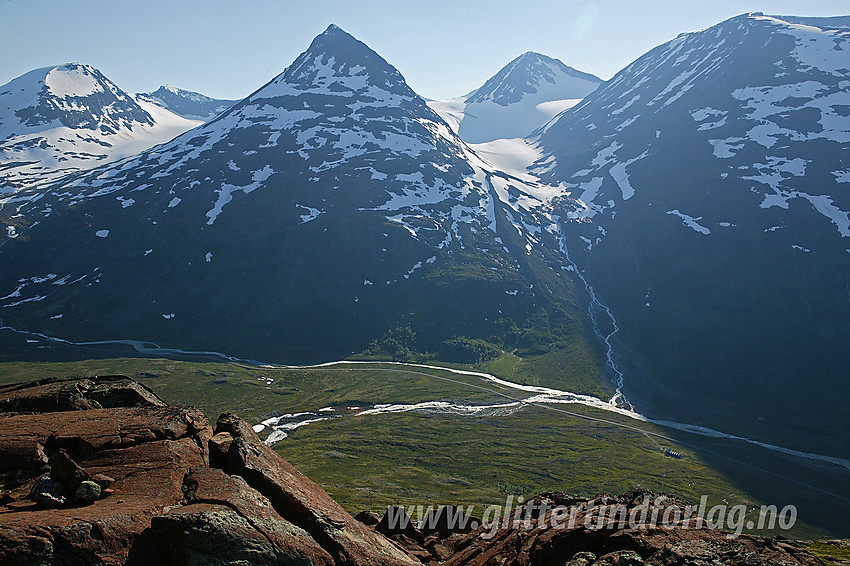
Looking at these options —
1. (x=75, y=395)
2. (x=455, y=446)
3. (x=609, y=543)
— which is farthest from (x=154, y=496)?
(x=455, y=446)

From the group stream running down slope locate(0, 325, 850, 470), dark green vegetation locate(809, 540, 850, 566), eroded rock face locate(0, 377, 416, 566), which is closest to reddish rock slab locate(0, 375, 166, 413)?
eroded rock face locate(0, 377, 416, 566)

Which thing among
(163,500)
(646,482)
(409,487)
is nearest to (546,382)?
(646,482)

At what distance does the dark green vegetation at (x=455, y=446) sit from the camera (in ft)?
380

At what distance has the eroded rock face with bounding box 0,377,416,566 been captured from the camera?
19.1 meters

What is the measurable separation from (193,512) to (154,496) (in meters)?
3.91

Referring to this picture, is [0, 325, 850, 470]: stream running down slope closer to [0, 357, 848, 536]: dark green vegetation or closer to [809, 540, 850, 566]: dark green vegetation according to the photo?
[0, 357, 848, 536]: dark green vegetation

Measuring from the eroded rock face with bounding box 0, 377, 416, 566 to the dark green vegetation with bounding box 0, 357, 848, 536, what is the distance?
61154mm

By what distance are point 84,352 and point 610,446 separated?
194 meters

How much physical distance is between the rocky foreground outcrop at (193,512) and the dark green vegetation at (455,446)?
6004 cm

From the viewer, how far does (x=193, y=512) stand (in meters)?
20.1

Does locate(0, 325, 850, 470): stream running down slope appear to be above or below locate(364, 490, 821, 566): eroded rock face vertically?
below

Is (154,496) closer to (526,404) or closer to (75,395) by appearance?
(75,395)

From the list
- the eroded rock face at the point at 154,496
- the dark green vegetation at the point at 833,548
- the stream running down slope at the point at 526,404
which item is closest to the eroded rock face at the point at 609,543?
the eroded rock face at the point at 154,496

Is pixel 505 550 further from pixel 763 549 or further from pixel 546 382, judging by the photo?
pixel 546 382
